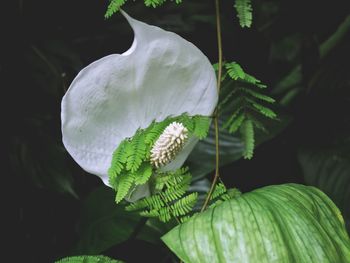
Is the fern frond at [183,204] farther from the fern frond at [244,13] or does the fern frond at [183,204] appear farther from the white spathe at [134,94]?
the fern frond at [244,13]

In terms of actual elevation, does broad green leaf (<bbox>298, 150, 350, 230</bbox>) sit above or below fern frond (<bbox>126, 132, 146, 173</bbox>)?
below

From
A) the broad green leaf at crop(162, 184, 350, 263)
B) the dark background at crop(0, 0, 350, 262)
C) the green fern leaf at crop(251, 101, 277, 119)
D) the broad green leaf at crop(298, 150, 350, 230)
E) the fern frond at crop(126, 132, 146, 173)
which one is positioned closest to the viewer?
the broad green leaf at crop(162, 184, 350, 263)

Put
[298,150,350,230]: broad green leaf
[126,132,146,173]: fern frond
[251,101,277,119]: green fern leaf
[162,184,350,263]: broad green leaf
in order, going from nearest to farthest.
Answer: [162,184,350,263]: broad green leaf → [126,132,146,173]: fern frond → [251,101,277,119]: green fern leaf → [298,150,350,230]: broad green leaf

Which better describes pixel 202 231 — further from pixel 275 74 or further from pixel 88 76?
pixel 275 74

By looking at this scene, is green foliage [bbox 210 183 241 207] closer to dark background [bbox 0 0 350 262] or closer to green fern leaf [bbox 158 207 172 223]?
green fern leaf [bbox 158 207 172 223]

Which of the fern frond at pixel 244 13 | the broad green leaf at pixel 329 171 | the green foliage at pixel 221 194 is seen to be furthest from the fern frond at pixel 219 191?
the broad green leaf at pixel 329 171

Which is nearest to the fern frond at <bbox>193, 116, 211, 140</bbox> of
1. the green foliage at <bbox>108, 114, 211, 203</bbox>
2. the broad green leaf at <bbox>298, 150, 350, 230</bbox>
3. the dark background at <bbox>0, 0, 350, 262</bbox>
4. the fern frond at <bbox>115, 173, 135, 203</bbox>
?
the green foliage at <bbox>108, 114, 211, 203</bbox>

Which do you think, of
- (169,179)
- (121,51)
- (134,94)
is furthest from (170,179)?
(121,51)
